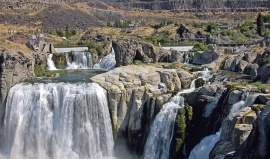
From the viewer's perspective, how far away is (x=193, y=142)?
34344 millimetres

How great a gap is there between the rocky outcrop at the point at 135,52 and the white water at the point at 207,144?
17.1 metres

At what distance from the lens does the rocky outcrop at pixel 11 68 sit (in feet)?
135

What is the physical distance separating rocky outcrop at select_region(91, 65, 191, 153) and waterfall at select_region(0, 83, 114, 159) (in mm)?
930

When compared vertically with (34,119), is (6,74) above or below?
above

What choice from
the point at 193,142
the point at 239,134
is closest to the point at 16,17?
the point at 193,142

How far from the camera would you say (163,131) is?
35.9m

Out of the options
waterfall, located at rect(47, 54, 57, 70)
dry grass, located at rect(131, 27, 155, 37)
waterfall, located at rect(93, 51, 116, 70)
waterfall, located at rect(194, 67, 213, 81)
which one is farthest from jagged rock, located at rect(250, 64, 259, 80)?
dry grass, located at rect(131, 27, 155, 37)

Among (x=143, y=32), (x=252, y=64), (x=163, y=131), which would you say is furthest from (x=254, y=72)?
(x=143, y=32)

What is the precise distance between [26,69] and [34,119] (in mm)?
7433

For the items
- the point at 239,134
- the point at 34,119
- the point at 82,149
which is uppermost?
the point at 239,134

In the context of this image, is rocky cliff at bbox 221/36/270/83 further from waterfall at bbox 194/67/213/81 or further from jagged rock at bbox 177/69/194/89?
jagged rock at bbox 177/69/194/89

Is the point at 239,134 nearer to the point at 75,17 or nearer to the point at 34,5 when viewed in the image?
the point at 75,17

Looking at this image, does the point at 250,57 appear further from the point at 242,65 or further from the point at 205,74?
the point at 205,74

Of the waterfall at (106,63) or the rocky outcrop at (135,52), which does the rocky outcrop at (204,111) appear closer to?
the rocky outcrop at (135,52)
